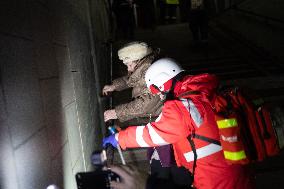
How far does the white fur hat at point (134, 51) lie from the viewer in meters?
3.30

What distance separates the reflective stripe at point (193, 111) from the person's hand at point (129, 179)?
0.71 m

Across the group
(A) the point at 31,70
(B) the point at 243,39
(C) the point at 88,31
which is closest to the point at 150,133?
(A) the point at 31,70

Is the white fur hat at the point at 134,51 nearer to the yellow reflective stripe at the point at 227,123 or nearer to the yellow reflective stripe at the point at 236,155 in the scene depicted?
the yellow reflective stripe at the point at 227,123

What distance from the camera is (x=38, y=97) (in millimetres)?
1728

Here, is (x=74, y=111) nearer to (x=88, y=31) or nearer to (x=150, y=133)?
(x=150, y=133)

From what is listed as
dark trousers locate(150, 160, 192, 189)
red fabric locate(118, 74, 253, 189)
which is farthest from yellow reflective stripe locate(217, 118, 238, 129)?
dark trousers locate(150, 160, 192, 189)

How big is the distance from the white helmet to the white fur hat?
0.73 m

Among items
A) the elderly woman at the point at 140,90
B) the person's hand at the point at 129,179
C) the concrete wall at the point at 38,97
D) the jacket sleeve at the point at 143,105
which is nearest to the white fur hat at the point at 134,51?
the elderly woman at the point at 140,90

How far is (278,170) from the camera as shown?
378 centimetres

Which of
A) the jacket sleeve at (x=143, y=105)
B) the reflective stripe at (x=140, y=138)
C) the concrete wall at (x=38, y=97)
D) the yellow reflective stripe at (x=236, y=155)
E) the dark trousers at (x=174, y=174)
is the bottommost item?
the dark trousers at (x=174, y=174)

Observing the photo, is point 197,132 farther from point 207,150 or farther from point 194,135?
point 207,150

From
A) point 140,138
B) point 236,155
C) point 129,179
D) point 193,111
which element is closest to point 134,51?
point 140,138

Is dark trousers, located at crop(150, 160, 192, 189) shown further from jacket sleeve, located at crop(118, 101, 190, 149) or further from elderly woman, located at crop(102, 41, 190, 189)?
jacket sleeve, located at crop(118, 101, 190, 149)

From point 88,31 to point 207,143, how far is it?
293 centimetres
